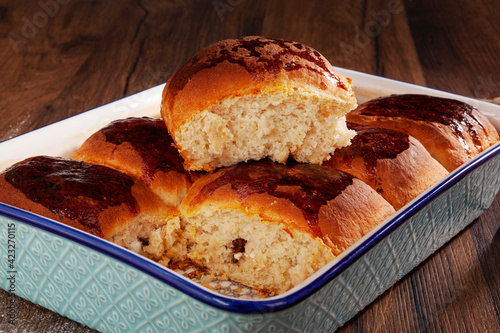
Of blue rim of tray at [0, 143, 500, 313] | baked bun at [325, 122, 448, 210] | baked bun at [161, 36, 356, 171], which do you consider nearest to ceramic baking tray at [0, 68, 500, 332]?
blue rim of tray at [0, 143, 500, 313]

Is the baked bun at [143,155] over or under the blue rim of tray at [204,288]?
under

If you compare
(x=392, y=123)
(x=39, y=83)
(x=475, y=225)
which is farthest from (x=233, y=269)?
(x=39, y=83)

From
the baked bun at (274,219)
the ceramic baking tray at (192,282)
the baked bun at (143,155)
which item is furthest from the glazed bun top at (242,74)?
the ceramic baking tray at (192,282)

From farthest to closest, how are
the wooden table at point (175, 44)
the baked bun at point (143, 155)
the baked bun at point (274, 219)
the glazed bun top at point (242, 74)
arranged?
the wooden table at point (175, 44), the baked bun at point (143, 155), the glazed bun top at point (242, 74), the baked bun at point (274, 219)

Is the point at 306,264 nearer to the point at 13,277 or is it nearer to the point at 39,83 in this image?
the point at 13,277

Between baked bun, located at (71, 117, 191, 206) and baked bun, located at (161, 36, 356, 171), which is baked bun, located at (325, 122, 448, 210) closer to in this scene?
baked bun, located at (161, 36, 356, 171)

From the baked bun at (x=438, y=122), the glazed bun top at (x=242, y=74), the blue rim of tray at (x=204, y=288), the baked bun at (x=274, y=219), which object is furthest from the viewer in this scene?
the baked bun at (x=438, y=122)

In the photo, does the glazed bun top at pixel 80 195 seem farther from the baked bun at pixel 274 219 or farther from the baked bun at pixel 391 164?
the baked bun at pixel 391 164

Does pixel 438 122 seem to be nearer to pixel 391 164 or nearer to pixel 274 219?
pixel 391 164
